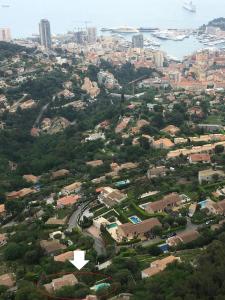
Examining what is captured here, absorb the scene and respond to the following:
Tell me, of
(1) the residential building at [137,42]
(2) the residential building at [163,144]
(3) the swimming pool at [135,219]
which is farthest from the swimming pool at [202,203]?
(1) the residential building at [137,42]

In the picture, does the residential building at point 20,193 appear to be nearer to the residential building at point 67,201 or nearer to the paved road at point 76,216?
the residential building at point 67,201

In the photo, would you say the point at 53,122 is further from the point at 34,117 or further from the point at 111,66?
the point at 111,66

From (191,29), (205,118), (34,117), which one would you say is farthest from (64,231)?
(191,29)

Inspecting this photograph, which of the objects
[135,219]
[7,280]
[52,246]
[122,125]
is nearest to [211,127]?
[122,125]

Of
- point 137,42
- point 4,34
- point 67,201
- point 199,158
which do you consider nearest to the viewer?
point 67,201

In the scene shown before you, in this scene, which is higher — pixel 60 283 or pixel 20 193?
pixel 60 283

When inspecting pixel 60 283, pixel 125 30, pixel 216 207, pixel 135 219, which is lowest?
pixel 125 30

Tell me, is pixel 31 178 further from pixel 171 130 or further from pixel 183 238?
pixel 183 238

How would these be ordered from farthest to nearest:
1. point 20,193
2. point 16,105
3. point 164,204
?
point 16,105 → point 20,193 → point 164,204
